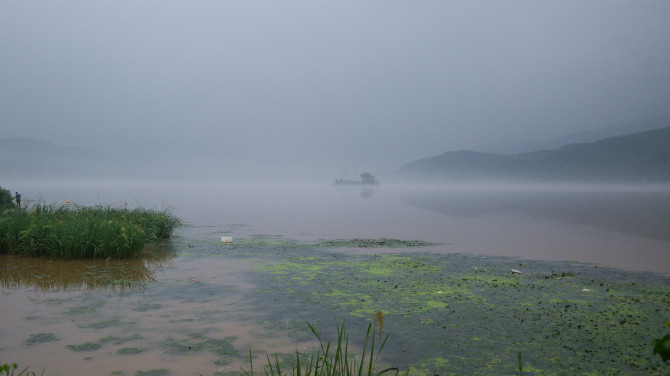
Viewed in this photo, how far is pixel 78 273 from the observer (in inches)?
485

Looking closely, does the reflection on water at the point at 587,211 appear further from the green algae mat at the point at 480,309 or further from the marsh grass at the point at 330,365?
the marsh grass at the point at 330,365

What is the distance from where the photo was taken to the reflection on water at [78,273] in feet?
35.8

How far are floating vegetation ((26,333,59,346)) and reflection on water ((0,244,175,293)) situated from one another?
3108 mm

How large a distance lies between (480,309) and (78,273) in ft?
32.5

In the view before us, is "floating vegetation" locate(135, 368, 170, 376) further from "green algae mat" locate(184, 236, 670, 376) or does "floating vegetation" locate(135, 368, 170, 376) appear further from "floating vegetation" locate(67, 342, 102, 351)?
"green algae mat" locate(184, 236, 670, 376)

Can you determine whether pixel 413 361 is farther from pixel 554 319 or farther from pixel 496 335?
pixel 554 319

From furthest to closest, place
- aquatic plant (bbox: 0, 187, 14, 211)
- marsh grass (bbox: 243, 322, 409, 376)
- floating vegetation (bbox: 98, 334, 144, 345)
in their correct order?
aquatic plant (bbox: 0, 187, 14, 211) < floating vegetation (bbox: 98, 334, 144, 345) < marsh grass (bbox: 243, 322, 409, 376)

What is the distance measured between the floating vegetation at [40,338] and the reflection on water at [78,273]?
122 inches

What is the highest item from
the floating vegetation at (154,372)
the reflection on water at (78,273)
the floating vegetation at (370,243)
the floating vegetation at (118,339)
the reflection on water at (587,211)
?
the reflection on water at (587,211)

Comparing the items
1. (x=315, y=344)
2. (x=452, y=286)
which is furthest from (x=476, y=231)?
(x=315, y=344)

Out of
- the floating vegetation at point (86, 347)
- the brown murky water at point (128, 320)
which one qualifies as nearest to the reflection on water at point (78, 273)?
the brown murky water at point (128, 320)

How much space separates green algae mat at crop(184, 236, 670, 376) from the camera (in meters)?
6.68

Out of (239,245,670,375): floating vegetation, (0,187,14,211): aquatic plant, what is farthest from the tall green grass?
(0,187,14,211): aquatic plant

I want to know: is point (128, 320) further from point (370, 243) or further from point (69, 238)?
point (370, 243)
